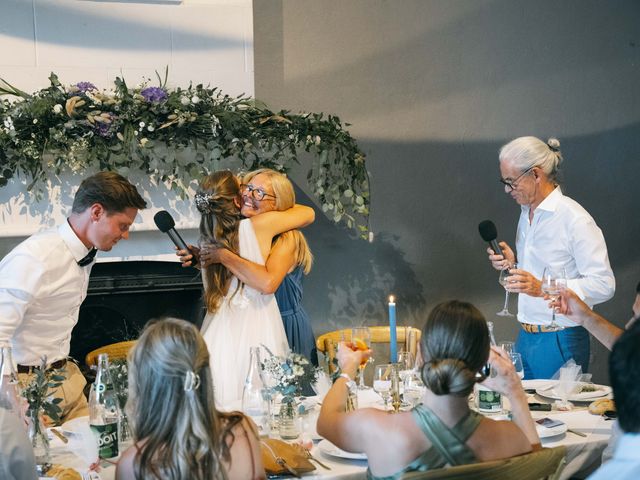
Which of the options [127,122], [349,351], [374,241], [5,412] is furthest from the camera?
[374,241]

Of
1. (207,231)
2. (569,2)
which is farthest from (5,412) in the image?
(569,2)

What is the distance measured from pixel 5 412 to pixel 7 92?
251cm

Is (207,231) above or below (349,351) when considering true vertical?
above

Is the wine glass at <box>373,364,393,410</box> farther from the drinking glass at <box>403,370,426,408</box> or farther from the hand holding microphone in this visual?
the hand holding microphone

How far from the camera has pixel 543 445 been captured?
8.34 ft

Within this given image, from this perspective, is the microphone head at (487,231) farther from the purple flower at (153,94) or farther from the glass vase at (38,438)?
the glass vase at (38,438)

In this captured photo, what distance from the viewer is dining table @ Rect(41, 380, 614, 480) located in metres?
2.33

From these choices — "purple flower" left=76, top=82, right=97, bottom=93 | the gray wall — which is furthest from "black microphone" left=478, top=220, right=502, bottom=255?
"purple flower" left=76, top=82, right=97, bottom=93

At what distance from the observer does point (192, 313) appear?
459 cm

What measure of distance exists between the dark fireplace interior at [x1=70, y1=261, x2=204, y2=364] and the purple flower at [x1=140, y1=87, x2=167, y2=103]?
886mm

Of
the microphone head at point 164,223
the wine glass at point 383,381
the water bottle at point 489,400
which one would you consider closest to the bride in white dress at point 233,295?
the microphone head at point 164,223

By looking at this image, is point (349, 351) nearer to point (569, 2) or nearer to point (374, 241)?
point (374, 241)

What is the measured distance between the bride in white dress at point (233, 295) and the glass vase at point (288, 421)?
1.02 metres

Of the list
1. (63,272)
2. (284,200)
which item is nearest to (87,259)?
(63,272)
